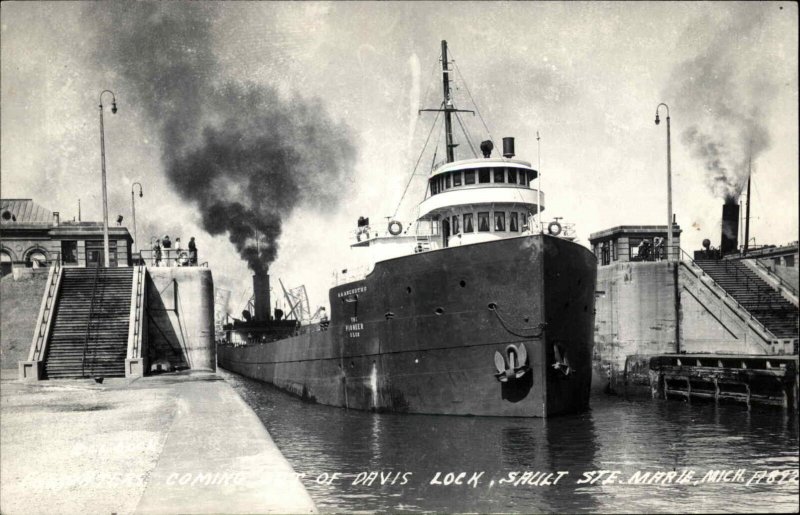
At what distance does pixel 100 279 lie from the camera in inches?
1094

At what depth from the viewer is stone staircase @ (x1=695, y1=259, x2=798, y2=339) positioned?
81.8 feet

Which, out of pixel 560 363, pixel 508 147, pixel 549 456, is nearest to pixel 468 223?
pixel 508 147

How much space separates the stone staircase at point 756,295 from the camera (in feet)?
81.8

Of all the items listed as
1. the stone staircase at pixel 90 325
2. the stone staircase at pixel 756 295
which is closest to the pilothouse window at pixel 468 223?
the stone staircase at pixel 90 325

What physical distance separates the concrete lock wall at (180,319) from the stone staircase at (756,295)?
23.5 metres

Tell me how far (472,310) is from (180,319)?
17.5m

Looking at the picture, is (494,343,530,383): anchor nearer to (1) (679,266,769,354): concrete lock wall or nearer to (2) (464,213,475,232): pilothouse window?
(2) (464,213,475,232): pilothouse window

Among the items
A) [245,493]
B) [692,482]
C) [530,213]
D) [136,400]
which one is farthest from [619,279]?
[245,493]

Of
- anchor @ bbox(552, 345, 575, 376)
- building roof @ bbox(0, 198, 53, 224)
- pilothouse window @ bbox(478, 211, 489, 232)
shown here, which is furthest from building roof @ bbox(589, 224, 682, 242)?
building roof @ bbox(0, 198, 53, 224)

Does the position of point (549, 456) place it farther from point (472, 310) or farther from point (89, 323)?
point (89, 323)

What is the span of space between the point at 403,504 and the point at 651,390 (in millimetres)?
19022

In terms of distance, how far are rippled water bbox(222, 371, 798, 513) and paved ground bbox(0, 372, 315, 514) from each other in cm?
214

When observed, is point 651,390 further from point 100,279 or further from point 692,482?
point 100,279

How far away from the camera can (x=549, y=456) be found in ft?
42.1
